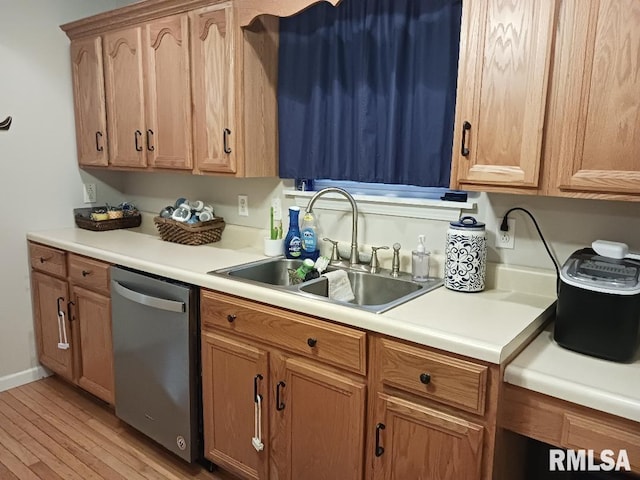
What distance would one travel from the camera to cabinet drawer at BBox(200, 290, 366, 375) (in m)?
1.64

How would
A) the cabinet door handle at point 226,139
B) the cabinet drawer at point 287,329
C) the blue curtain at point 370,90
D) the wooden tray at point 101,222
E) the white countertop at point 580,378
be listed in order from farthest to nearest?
the wooden tray at point 101,222, the cabinet door handle at point 226,139, the blue curtain at point 370,90, the cabinet drawer at point 287,329, the white countertop at point 580,378

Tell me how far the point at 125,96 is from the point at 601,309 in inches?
101

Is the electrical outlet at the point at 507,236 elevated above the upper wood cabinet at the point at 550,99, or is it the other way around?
the upper wood cabinet at the point at 550,99

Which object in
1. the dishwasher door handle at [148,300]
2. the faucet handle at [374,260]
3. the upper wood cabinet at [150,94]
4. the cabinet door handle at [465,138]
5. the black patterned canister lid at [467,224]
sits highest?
the upper wood cabinet at [150,94]

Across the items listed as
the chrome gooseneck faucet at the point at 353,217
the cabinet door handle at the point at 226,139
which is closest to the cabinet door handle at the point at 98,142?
the cabinet door handle at the point at 226,139

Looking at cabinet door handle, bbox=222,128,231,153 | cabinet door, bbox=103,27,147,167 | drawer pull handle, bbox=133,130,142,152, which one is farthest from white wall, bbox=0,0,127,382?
cabinet door handle, bbox=222,128,231,153

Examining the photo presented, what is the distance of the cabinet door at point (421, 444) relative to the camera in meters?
1.43

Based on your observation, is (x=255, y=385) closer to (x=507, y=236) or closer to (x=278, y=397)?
(x=278, y=397)

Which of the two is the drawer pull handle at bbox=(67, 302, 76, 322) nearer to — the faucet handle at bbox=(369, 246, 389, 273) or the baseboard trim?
the baseboard trim

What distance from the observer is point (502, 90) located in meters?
1.59

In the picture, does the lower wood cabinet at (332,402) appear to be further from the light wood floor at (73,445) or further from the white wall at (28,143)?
the white wall at (28,143)

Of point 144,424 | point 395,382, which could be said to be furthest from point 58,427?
point 395,382

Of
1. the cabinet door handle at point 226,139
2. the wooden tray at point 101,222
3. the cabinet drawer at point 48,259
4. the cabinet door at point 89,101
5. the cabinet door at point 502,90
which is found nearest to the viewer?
the cabinet door at point 502,90

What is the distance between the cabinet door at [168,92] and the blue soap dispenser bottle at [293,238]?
2.07ft
